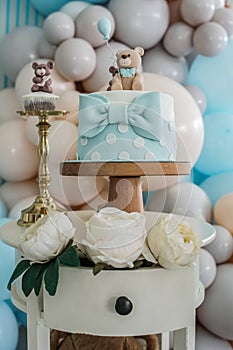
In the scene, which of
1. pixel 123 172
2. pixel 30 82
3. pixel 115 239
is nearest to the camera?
pixel 115 239

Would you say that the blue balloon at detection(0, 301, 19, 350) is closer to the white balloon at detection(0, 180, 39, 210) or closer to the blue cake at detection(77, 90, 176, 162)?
the white balloon at detection(0, 180, 39, 210)

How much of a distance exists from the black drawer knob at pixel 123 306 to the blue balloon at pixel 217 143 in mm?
994

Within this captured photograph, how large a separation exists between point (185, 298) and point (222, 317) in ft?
2.51

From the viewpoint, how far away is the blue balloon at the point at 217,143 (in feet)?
5.67

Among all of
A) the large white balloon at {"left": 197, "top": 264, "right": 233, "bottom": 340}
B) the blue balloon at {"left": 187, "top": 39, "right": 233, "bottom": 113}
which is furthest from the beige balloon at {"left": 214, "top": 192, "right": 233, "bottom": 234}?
the blue balloon at {"left": 187, "top": 39, "right": 233, "bottom": 113}

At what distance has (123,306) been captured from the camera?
844 mm

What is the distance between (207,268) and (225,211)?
0.20 metres

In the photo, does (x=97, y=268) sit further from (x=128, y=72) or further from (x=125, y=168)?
(x=128, y=72)

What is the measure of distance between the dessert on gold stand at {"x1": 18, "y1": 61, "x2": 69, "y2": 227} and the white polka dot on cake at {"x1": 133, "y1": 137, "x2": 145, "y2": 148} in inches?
11.1

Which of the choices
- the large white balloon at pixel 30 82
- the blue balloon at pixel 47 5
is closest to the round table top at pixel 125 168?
the large white balloon at pixel 30 82

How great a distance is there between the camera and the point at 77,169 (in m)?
0.98

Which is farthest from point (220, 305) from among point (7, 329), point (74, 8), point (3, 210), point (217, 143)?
point (74, 8)

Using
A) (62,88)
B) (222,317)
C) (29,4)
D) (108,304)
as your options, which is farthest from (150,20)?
(108,304)

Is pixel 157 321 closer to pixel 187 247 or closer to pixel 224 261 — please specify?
pixel 187 247
